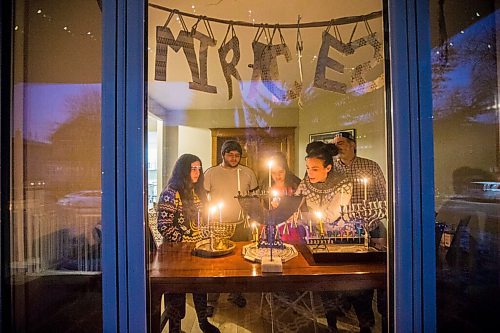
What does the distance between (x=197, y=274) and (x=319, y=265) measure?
552mm

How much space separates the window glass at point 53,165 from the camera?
0.83m

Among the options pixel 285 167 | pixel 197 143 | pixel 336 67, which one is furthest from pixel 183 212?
pixel 336 67

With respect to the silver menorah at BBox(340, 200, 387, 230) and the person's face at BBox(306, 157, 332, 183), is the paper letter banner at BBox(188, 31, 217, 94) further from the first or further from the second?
the silver menorah at BBox(340, 200, 387, 230)

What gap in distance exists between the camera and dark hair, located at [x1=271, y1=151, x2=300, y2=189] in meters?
1.47

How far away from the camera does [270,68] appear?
1.71 meters

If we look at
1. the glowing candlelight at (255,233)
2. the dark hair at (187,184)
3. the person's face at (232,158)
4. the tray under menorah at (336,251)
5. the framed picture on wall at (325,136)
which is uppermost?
the framed picture on wall at (325,136)

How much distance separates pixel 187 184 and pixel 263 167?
15.1 inches

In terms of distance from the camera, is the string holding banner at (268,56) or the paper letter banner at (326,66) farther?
the paper letter banner at (326,66)

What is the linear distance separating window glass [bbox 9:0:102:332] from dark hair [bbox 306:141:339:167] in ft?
3.27

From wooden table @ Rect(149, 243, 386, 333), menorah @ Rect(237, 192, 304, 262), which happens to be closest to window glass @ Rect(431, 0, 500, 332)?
wooden table @ Rect(149, 243, 386, 333)

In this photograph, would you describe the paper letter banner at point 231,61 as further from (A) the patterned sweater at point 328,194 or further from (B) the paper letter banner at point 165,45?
(A) the patterned sweater at point 328,194

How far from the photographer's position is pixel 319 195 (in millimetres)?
1530

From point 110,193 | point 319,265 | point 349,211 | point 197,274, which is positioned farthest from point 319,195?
point 110,193

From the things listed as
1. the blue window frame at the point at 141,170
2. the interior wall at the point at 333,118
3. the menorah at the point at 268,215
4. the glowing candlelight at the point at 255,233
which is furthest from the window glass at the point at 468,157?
the glowing candlelight at the point at 255,233
